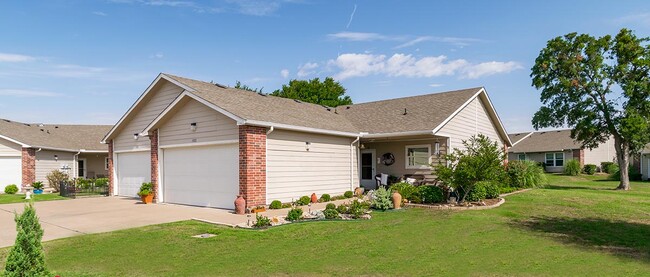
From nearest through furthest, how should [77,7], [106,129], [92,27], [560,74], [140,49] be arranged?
[77,7]
[92,27]
[140,49]
[560,74]
[106,129]

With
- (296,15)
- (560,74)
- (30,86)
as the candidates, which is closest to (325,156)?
(296,15)

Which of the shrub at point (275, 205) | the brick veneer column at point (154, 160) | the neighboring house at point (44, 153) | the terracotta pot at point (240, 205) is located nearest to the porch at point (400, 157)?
the shrub at point (275, 205)

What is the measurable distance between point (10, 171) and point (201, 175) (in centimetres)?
1766

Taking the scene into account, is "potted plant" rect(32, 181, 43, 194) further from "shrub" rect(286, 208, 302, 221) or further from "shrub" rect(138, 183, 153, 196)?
"shrub" rect(286, 208, 302, 221)

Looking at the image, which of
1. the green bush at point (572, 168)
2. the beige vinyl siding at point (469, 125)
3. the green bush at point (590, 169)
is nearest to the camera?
the beige vinyl siding at point (469, 125)

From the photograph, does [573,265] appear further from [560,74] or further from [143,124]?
[560,74]

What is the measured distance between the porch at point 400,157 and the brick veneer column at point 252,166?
691cm

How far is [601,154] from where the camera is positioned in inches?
1788

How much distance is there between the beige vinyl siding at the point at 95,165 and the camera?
102ft

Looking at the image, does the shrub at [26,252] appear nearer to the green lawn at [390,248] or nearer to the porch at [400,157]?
the green lawn at [390,248]

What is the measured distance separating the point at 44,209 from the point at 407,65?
59.1 feet

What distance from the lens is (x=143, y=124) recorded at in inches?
805

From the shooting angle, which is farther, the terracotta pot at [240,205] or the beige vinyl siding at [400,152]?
the beige vinyl siding at [400,152]

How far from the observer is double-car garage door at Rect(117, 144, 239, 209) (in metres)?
14.8
